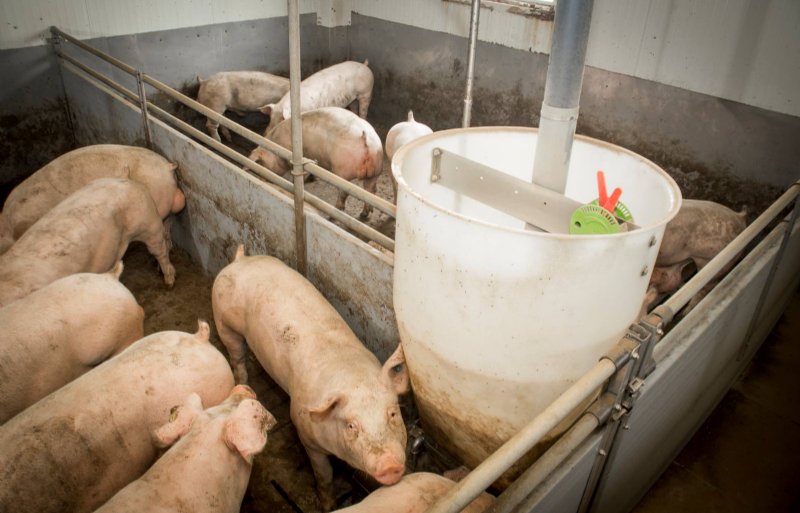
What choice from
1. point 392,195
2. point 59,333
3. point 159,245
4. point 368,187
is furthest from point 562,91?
point 392,195

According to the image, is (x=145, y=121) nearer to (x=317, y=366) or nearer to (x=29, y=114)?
(x=29, y=114)

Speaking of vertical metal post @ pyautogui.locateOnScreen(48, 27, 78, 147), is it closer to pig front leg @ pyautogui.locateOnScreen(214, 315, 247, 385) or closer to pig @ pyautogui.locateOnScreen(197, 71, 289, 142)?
pig @ pyautogui.locateOnScreen(197, 71, 289, 142)

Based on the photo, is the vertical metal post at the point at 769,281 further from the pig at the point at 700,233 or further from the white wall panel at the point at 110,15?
the white wall panel at the point at 110,15

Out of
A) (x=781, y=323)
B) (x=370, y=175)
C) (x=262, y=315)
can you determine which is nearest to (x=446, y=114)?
(x=370, y=175)

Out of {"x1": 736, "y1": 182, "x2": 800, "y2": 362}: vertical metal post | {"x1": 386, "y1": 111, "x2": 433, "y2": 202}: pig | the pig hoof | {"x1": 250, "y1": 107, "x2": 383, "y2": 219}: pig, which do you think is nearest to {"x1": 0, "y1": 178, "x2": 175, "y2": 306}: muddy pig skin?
the pig hoof

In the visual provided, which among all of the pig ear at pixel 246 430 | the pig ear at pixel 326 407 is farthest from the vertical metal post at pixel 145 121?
the pig ear at pixel 326 407

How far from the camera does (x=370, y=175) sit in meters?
6.07

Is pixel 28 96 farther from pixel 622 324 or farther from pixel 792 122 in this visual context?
pixel 792 122

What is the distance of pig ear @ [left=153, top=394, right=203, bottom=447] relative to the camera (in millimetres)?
2615

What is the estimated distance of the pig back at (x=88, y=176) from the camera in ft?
15.4

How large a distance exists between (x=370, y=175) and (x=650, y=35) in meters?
3.02

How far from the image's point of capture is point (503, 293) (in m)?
1.73

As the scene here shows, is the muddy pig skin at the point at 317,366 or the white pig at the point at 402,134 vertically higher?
the white pig at the point at 402,134

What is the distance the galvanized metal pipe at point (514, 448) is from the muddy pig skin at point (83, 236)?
341 centimetres
